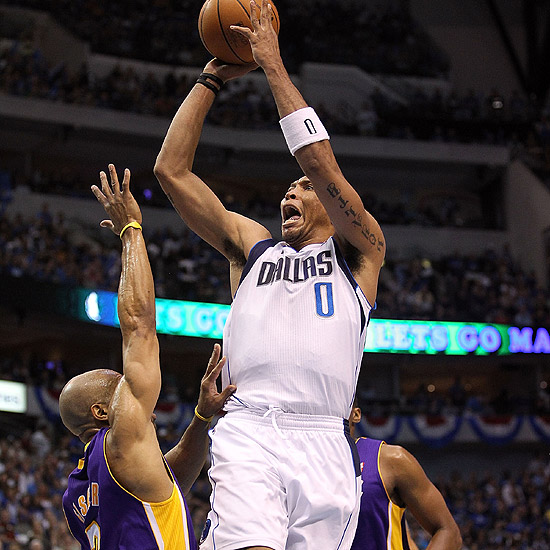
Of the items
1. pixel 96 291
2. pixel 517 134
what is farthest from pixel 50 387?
pixel 517 134

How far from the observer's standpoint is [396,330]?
21.9 meters

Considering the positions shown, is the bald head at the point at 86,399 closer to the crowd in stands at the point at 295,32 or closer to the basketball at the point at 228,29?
the basketball at the point at 228,29

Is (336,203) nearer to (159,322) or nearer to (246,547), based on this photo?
(246,547)

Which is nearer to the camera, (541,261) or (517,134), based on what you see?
(541,261)

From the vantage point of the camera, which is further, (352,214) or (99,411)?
(99,411)

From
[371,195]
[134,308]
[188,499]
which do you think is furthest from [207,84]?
[371,195]

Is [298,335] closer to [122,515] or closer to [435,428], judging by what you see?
[122,515]

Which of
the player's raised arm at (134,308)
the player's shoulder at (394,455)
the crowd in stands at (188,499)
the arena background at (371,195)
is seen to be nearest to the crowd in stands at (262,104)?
the arena background at (371,195)

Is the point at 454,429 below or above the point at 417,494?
below

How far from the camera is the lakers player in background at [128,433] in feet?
10.9

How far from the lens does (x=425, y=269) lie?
24469mm

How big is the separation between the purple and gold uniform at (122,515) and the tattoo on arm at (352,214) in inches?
50.9

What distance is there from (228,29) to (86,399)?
1.73m

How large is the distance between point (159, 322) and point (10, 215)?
4822 mm
